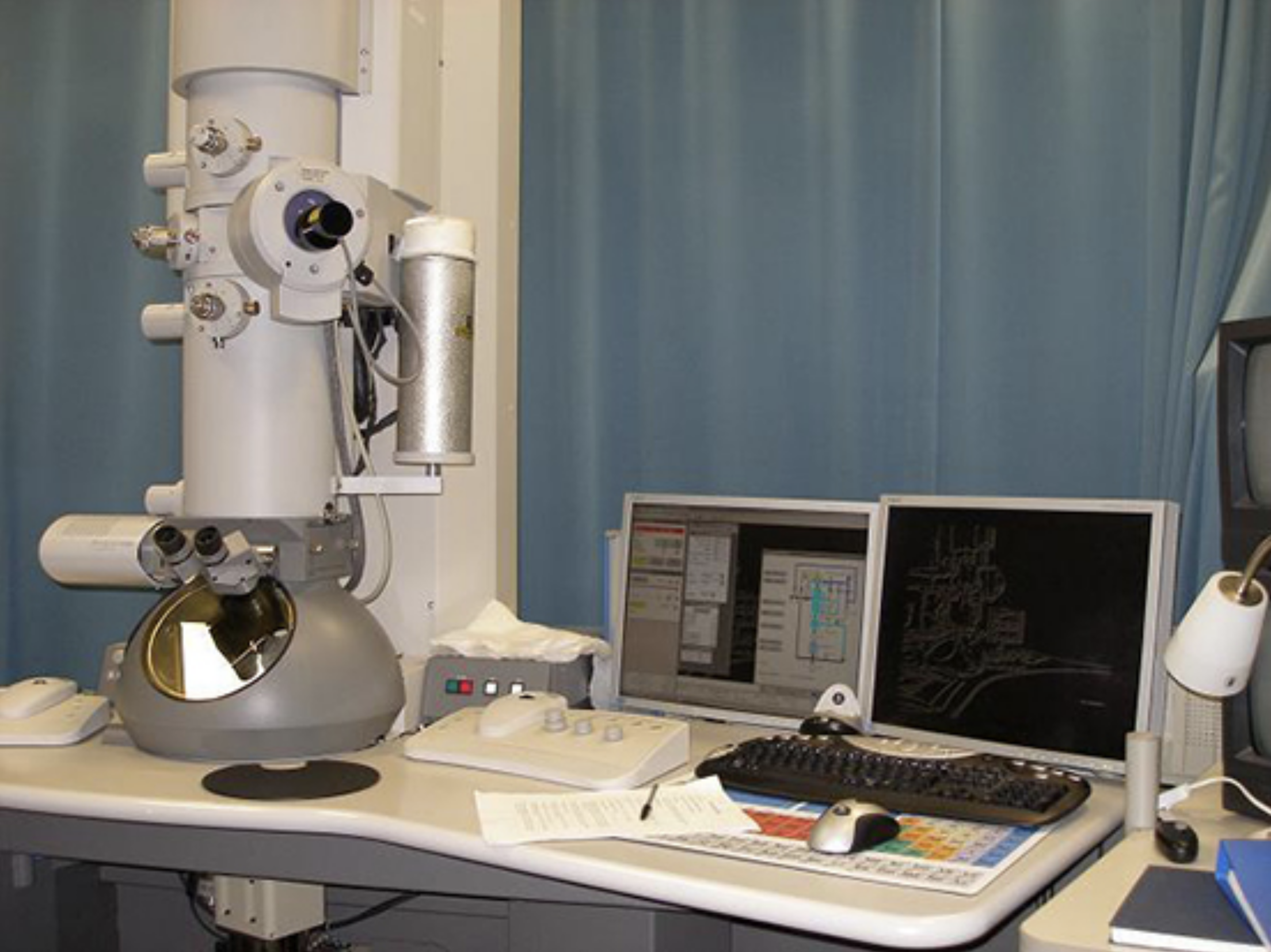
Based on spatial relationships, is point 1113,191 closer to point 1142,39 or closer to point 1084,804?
point 1142,39

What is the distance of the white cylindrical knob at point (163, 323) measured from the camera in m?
1.91

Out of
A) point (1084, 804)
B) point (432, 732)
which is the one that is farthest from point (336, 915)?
point (1084, 804)

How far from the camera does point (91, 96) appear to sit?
2639 millimetres

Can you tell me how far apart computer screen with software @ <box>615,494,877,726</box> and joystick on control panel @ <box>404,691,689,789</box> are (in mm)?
210

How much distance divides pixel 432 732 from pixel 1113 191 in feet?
4.13

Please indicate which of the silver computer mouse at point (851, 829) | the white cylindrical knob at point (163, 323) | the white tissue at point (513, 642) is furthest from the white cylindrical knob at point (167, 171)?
the silver computer mouse at point (851, 829)

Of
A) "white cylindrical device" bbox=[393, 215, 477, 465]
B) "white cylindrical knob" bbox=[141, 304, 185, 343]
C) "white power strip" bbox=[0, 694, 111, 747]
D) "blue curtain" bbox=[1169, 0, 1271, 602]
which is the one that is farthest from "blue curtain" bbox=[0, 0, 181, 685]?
"blue curtain" bbox=[1169, 0, 1271, 602]

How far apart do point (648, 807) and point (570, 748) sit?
219mm

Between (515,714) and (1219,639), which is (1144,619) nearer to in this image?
(1219,639)

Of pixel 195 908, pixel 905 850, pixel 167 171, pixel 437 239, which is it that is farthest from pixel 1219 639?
pixel 195 908

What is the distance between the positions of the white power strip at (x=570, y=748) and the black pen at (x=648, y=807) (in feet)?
0.19

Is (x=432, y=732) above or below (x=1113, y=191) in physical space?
below

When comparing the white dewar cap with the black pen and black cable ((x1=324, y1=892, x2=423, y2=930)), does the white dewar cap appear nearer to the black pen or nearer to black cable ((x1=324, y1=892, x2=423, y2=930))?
the black pen

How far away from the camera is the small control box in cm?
189
